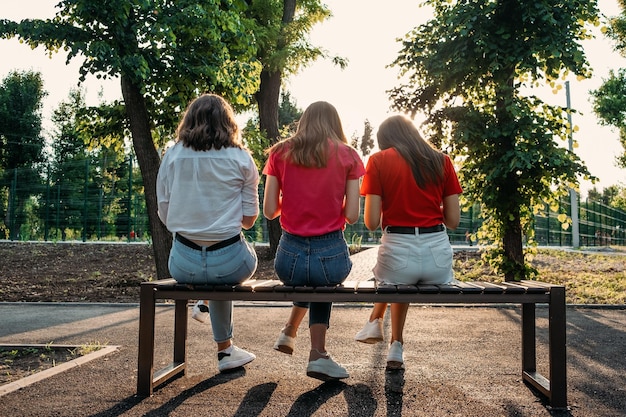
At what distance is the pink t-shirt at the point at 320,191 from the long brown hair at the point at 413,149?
0.34 m

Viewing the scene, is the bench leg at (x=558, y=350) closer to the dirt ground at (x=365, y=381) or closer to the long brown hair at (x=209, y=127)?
the dirt ground at (x=365, y=381)

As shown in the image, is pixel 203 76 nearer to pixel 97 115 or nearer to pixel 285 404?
pixel 97 115

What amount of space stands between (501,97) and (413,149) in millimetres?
5123

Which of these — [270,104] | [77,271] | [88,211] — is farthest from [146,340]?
[88,211]

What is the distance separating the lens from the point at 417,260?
3980 mm

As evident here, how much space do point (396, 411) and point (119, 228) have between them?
24080mm

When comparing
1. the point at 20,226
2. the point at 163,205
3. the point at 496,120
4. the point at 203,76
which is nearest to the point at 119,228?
the point at 20,226

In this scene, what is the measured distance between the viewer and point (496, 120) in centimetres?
889

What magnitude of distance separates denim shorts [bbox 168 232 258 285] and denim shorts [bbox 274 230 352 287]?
23 centimetres

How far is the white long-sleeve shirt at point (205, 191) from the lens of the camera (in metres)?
3.87

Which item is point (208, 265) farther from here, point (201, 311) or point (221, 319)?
point (201, 311)

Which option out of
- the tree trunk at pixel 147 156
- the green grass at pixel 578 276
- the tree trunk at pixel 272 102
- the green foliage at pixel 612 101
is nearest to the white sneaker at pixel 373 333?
the green grass at pixel 578 276

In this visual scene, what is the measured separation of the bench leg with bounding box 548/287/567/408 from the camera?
11.8 ft

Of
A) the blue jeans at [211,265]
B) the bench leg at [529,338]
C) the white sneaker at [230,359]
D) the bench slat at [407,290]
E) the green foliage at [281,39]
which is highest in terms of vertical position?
the green foliage at [281,39]
